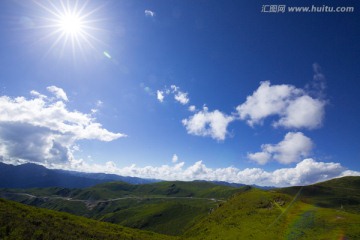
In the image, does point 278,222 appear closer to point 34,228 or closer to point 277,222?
point 277,222

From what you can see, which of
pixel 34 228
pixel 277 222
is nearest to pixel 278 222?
pixel 277 222

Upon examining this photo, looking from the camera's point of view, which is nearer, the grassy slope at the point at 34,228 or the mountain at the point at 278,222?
the grassy slope at the point at 34,228

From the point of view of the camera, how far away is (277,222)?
52688mm

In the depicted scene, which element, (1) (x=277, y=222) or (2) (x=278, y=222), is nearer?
(2) (x=278, y=222)

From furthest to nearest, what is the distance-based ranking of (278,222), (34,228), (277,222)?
(277,222) → (278,222) → (34,228)

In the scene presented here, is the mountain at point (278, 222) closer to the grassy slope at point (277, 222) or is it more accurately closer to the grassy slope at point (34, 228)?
the grassy slope at point (277, 222)

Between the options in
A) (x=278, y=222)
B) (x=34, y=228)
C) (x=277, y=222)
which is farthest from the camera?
(x=277, y=222)

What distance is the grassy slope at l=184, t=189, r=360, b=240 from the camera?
4403cm

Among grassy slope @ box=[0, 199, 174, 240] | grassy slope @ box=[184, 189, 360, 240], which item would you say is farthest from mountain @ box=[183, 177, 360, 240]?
grassy slope @ box=[0, 199, 174, 240]

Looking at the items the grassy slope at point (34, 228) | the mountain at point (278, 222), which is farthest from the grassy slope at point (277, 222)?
the grassy slope at point (34, 228)

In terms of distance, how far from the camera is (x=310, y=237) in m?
42.4

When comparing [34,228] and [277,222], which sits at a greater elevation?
[277,222]

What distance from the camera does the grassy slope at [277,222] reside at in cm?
4403

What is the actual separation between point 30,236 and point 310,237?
46358mm
